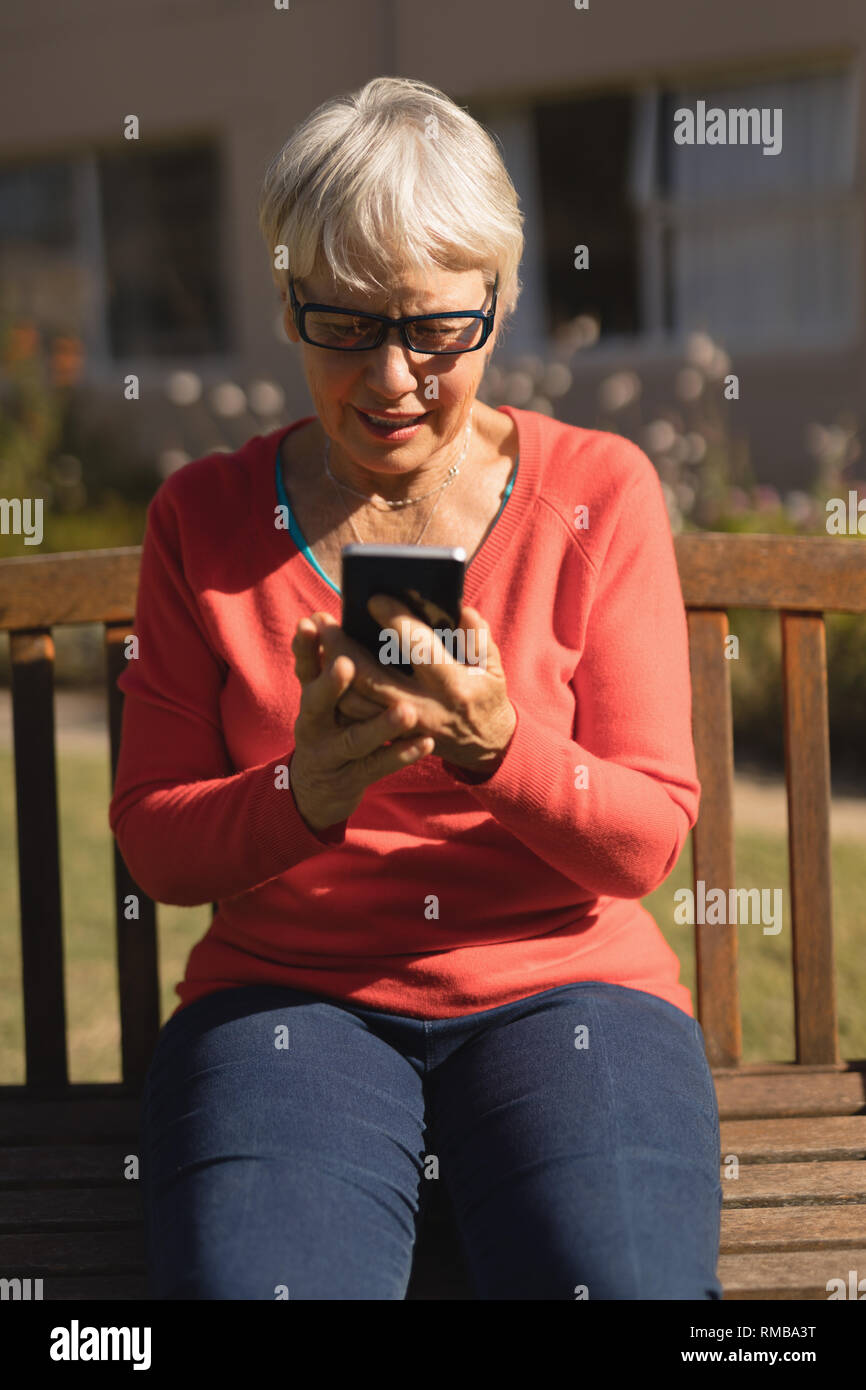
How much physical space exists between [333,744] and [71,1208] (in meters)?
0.82

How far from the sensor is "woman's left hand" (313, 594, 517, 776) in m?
Result: 1.65

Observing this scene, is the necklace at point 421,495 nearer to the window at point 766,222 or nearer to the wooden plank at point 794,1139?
the wooden plank at point 794,1139

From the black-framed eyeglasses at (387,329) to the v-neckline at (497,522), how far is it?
22 centimetres

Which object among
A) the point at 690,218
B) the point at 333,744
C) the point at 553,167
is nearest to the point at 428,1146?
the point at 333,744

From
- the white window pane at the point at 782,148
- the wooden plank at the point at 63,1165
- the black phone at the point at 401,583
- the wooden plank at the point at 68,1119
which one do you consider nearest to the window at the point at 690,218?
the white window pane at the point at 782,148

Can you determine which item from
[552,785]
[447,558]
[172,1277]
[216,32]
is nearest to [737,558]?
[552,785]

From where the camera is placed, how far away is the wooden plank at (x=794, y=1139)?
2.10 m

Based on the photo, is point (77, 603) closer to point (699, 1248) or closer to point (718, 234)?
point (699, 1248)

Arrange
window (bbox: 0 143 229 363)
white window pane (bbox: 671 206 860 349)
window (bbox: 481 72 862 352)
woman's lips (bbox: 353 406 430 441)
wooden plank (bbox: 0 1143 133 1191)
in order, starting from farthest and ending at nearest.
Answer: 1. window (bbox: 0 143 229 363)
2. white window pane (bbox: 671 206 860 349)
3. window (bbox: 481 72 862 352)
4. wooden plank (bbox: 0 1143 133 1191)
5. woman's lips (bbox: 353 406 430 441)

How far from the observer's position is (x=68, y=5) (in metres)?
10.7

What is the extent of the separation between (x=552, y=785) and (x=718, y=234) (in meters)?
8.75

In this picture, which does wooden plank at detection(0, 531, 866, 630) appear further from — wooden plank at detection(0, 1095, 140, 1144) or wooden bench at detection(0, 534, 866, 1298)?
wooden plank at detection(0, 1095, 140, 1144)

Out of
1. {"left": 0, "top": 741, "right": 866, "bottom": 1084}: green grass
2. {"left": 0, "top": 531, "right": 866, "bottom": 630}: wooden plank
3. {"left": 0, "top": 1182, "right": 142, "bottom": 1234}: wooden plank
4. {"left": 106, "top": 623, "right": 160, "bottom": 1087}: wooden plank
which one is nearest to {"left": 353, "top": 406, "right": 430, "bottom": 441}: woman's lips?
{"left": 0, "top": 531, "right": 866, "bottom": 630}: wooden plank

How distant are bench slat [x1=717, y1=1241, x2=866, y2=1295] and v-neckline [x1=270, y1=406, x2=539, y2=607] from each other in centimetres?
93
